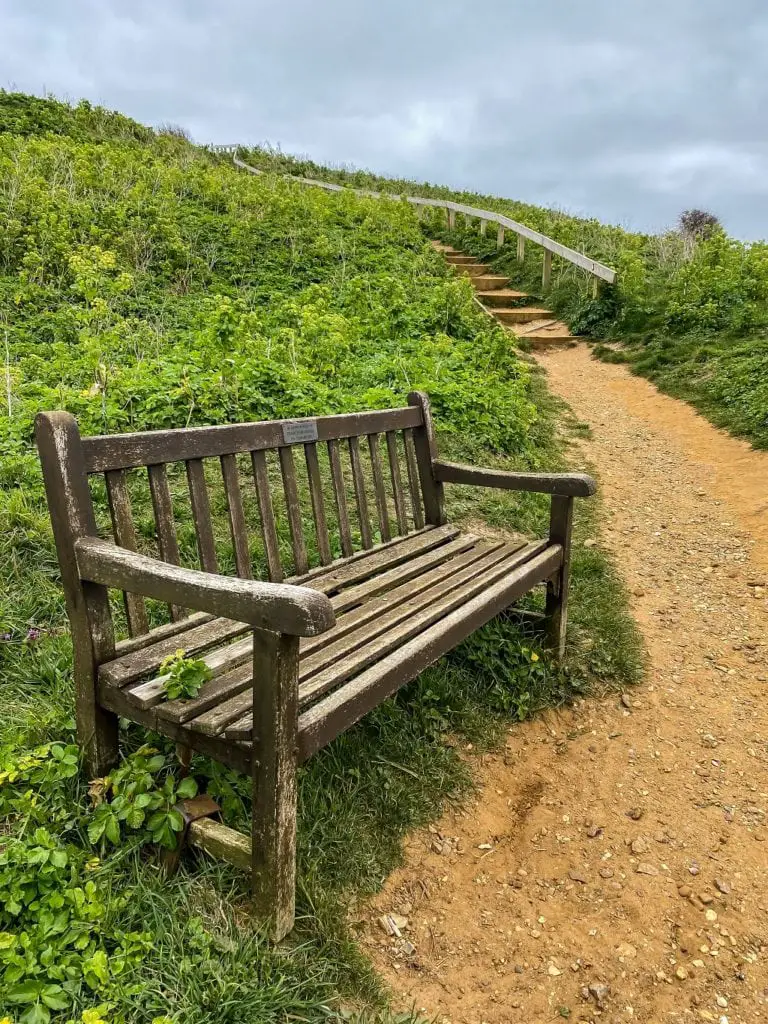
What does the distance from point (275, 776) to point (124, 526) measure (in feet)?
3.02

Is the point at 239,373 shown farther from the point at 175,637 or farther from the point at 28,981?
the point at 28,981

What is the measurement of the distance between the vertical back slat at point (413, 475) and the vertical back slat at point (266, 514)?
112cm

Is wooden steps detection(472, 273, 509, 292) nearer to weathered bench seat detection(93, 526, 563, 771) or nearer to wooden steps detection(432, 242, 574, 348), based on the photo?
wooden steps detection(432, 242, 574, 348)

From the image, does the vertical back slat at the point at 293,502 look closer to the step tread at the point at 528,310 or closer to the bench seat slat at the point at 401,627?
the bench seat slat at the point at 401,627

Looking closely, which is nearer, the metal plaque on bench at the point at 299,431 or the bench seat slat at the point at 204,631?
the bench seat slat at the point at 204,631

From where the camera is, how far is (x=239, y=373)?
503 cm

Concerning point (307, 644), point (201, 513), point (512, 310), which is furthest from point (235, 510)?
point (512, 310)

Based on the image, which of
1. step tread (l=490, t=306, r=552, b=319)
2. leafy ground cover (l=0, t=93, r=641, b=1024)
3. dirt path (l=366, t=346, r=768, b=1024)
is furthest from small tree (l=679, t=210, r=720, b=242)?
dirt path (l=366, t=346, r=768, b=1024)

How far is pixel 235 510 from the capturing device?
8.15 ft

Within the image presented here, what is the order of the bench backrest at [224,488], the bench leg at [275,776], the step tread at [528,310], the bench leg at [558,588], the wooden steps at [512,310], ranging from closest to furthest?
the bench leg at [275,776] → the bench backrest at [224,488] → the bench leg at [558,588] → the wooden steps at [512,310] → the step tread at [528,310]

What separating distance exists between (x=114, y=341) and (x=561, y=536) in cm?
372

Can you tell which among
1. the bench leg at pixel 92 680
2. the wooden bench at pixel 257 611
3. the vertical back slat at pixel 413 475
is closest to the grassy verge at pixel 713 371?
the vertical back slat at pixel 413 475

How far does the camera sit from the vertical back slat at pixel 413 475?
11.8 ft

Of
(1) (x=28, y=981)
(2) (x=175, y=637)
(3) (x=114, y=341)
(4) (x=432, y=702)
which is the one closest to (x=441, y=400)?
(3) (x=114, y=341)
